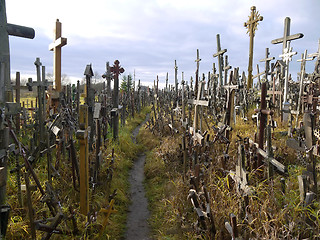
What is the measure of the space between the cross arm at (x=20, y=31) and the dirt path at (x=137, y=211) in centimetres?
372

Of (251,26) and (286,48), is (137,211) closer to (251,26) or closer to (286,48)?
(286,48)

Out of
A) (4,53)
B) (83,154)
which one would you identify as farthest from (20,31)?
(83,154)

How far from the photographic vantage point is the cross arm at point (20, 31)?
3.72 metres

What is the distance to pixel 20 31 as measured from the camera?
380 cm

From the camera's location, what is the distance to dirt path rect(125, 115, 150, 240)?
4.63 meters

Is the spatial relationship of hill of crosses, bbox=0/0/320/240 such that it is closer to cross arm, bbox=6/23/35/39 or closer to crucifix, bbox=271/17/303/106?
cross arm, bbox=6/23/35/39

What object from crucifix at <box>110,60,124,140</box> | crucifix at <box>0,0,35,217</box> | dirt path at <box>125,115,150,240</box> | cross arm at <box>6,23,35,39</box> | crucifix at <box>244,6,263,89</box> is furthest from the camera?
crucifix at <box>244,6,263,89</box>

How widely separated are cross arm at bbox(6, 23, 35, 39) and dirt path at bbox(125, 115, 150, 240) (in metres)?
3.72

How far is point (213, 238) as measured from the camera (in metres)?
3.60

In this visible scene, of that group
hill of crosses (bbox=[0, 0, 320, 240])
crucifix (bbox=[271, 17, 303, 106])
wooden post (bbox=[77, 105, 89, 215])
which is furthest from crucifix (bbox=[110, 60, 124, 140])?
crucifix (bbox=[271, 17, 303, 106])

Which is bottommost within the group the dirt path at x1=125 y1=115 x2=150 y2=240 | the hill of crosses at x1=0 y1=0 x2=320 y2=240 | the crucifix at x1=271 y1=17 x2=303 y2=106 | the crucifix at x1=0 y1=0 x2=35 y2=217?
the dirt path at x1=125 y1=115 x2=150 y2=240

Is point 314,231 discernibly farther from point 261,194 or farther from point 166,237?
point 166,237

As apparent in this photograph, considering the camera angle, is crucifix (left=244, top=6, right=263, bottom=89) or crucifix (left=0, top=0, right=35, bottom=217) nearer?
crucifix (left=0, top=0, right=35, bottom=217)

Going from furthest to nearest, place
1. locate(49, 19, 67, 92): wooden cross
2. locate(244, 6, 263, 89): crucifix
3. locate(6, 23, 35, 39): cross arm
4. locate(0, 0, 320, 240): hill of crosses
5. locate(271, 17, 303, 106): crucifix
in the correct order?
locate(244, 6, 263, 89): crucifix < locate(271, 17, 303, 106): crucifix < locate(49, 19, 67, 92): wooden cross < locate(6, 23, 35, 39): cross arm < locate(0, 0, 320, 240): hill of crosses
